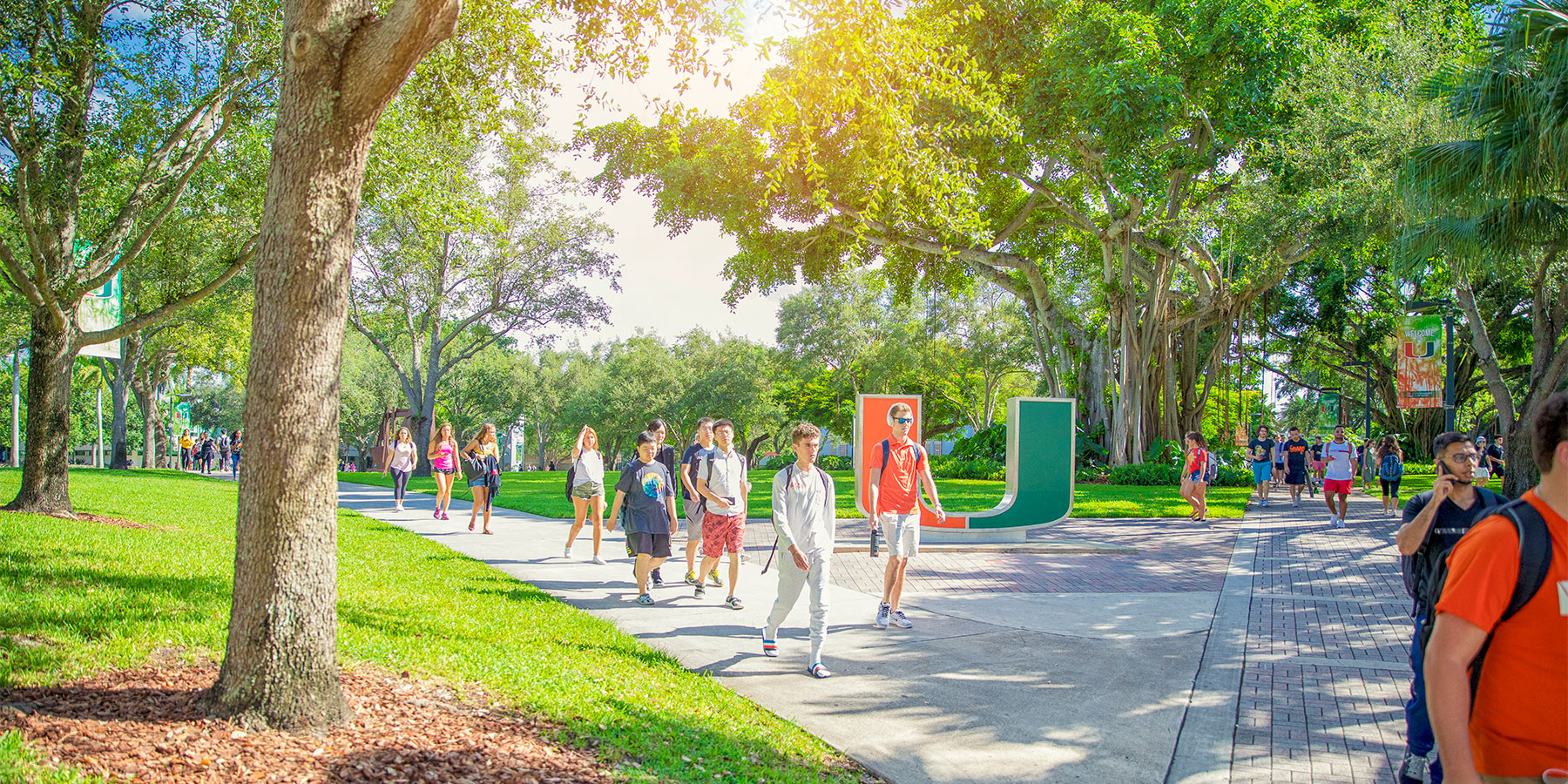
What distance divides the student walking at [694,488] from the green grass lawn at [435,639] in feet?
5.03

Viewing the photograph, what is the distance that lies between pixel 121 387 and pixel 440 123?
105ft

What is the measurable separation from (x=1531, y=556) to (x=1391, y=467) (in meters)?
17.1

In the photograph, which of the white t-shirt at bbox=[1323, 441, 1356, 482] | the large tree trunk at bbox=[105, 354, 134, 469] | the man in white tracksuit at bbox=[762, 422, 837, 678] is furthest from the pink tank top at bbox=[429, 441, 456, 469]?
the large tree trunk at bbox=[105, 354, 134, 469]

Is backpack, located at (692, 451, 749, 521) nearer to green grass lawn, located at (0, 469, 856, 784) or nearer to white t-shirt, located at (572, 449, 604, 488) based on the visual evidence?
green grass lawn, located at (0, 469, 856, 784)

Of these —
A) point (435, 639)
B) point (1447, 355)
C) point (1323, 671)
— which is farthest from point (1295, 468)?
point (435, 639)

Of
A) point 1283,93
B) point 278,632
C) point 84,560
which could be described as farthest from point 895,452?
point 1283,93

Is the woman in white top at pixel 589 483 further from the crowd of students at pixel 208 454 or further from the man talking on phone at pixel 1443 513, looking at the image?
the crowd of students at pixel 208 454

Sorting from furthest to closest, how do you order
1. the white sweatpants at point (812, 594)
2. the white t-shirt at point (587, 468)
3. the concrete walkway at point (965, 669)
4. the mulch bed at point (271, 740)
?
the white t-shirt at point (587, 468) < the white sweatpants at point (812, 594) < the concrete walkway at point (965, 669) < the mulch bed at point (271, 740)

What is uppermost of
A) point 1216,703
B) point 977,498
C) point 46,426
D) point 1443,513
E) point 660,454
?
point 46,426

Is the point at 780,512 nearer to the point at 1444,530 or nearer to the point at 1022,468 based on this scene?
the point at 1444,530

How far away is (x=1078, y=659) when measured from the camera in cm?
664

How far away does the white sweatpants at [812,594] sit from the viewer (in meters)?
6.12

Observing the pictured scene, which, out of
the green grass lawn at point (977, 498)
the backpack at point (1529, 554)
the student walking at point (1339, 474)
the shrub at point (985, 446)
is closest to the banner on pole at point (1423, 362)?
the green grass lawn at point (977, 498)

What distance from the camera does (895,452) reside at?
795 centimetres
